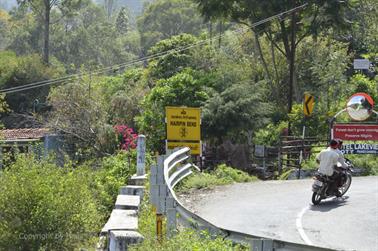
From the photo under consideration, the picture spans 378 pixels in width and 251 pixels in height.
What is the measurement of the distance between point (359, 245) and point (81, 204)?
7338 millimetres

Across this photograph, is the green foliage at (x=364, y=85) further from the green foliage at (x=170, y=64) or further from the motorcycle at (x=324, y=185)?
the motorcycle at (x=324, y=185)

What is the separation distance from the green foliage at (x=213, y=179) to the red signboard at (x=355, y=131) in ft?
14.9

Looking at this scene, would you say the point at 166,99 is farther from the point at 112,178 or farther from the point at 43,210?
the point at 43,210

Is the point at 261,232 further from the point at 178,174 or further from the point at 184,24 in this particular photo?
the point at 184,24

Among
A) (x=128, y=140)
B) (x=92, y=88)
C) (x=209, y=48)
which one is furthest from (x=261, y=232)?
(x=209, y=48)

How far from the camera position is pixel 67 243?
1547cm

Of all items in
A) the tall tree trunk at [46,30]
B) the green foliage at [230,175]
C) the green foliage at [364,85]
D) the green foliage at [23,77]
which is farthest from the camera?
the tall tree trunk at [46,30]

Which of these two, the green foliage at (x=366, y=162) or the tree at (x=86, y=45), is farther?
the tree at (x=86, y=45)

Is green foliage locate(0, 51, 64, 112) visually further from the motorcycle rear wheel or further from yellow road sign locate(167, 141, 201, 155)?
the motorcycle rear wheel

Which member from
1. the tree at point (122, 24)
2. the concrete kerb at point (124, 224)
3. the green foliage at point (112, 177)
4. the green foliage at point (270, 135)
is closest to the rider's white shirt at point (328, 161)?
the concrete kerb at point (124, 224)

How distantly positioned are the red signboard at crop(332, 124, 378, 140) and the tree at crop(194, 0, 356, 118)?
30.3 ft

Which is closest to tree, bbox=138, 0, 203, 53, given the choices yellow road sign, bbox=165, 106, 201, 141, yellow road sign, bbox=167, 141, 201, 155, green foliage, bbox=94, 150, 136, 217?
green foliage, bbox=94, 150, 136, 217

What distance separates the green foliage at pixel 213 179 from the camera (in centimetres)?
1861

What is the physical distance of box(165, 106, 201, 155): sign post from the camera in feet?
73.0
